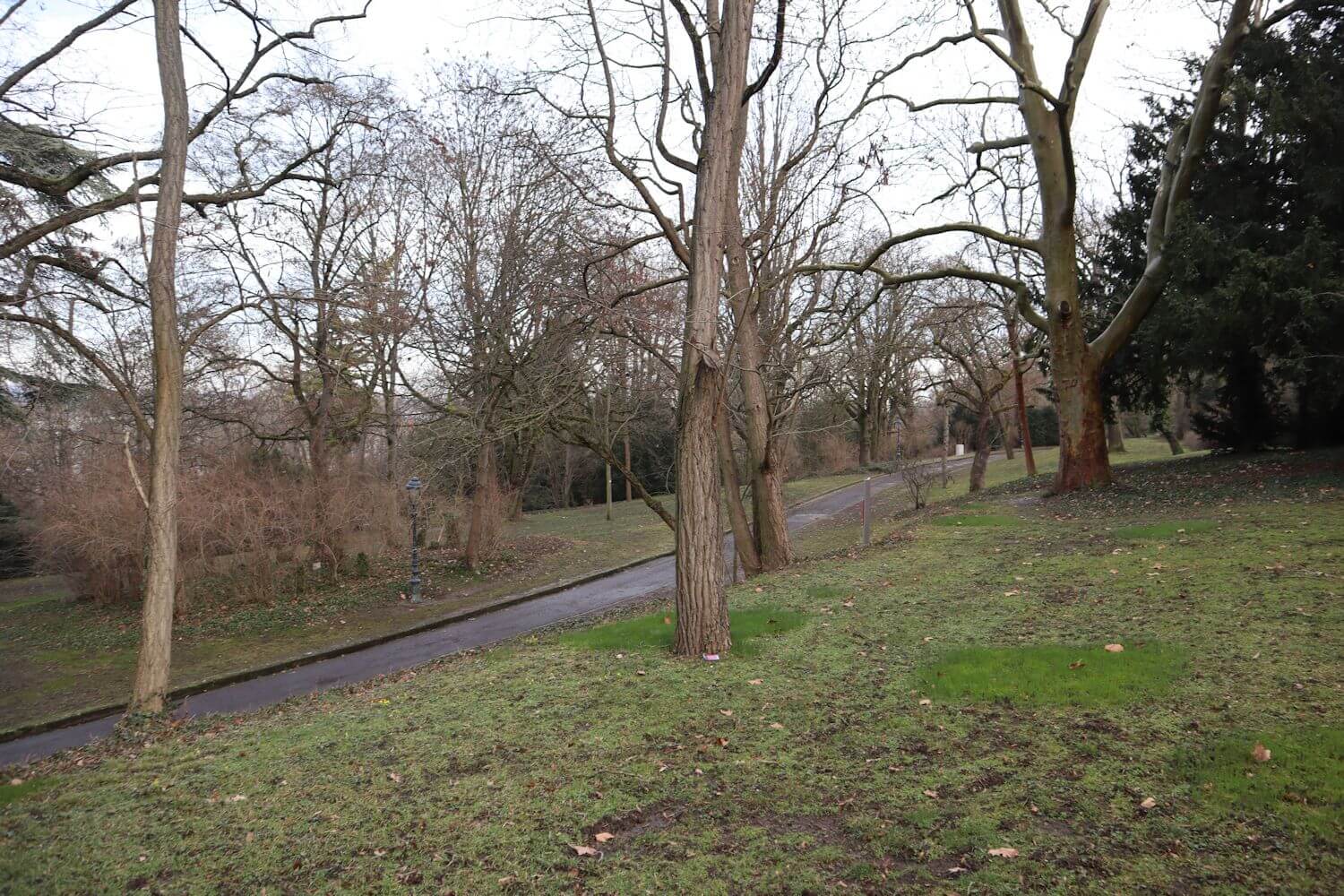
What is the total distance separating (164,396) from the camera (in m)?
7.51

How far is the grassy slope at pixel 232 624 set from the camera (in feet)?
39.1

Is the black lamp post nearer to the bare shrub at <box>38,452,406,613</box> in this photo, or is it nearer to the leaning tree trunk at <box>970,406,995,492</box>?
the bare shrub at <box>38,452,406,613</box>

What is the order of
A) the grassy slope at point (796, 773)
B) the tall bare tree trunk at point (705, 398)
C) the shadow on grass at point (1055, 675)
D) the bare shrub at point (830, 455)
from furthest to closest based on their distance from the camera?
1. the bare shrub at point (830, 455)
2. the tall bare tree trunk at point (705, 398)
3. the shadow on grass at point (1055, 675)
4. the grassy slope at point (796, 773)

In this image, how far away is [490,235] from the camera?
17359 mm

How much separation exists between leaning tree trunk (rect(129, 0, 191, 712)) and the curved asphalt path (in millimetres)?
770

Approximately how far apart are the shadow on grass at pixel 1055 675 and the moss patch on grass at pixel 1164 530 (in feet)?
15.7

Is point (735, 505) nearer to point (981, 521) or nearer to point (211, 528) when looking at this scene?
point (981, 521)

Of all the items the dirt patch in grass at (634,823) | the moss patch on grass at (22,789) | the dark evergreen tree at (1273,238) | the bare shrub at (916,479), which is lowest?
the moss patch on grass at (22,789)

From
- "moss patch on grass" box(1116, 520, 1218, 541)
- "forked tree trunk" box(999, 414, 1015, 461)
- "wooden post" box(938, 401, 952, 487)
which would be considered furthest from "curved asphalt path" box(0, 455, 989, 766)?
"forked tree trunk" box(999, 414, 1015, 461)

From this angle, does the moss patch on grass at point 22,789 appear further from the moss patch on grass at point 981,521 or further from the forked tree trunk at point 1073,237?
the forked tree trunk at point 1073,237

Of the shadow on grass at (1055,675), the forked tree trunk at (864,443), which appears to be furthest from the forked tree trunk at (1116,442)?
the shadow on grass at (1055,675)

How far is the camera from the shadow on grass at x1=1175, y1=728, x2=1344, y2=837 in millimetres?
3260

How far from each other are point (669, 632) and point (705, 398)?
2.47 meters

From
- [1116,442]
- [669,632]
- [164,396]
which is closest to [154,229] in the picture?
[164,396]
